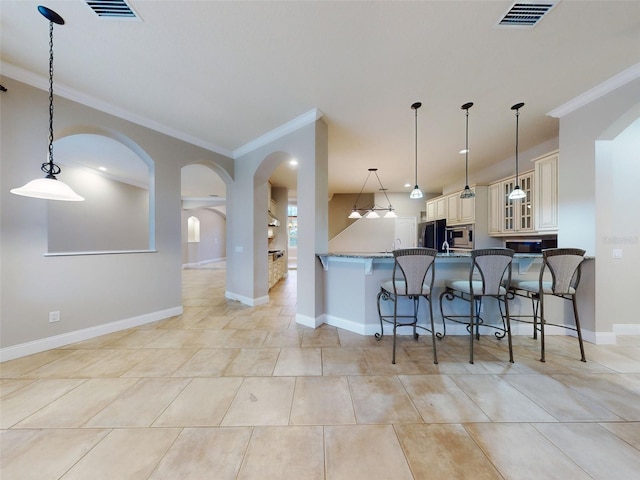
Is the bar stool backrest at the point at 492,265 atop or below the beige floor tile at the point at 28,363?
atop

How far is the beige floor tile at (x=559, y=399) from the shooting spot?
158 cm

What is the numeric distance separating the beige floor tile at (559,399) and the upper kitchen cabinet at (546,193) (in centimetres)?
243

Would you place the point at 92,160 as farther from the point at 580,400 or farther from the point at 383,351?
the point at 580,400

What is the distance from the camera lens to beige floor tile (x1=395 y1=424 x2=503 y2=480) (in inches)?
47.3

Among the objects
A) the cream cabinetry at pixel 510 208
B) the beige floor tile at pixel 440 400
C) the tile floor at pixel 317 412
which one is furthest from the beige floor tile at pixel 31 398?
the cream cabinetry at pixel 510 208

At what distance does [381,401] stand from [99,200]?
25.4 ft

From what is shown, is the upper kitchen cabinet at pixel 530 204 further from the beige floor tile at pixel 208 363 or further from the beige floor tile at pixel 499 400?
the beige floor tile at pixel 208 363

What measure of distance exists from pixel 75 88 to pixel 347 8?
3.09 meters

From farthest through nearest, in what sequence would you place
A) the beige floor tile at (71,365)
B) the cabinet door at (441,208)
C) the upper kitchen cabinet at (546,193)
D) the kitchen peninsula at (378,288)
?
1. the cabinet door at (441,208)
2. the upper kitchen cabinet at (546,193)
3. the kitchen peninsula at (378,288)
4. the beige floor tile at (71,365)

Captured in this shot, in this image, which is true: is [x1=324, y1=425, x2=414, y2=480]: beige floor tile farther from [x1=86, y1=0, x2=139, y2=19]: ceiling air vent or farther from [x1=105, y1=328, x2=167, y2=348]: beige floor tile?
[x1=86, y1=0, x2=139, y2=19]: ceiling air vent

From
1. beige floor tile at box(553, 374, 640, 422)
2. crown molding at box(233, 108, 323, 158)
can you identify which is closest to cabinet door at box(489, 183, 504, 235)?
beige floor tile at box(553, 374, 640, 422)

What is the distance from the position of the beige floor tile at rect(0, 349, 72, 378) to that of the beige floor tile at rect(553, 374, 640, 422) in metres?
4.73

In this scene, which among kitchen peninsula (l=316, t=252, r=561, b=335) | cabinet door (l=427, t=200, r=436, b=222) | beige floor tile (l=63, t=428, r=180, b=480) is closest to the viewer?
beige floor tile (l=63, t=428, r=180, b=480)

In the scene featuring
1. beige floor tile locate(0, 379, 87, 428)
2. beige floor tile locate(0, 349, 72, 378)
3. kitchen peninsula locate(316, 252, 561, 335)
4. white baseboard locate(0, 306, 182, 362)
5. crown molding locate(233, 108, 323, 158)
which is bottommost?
beige floor tile locate(0, 379, 87, 428)
